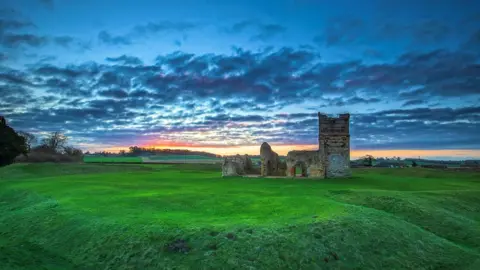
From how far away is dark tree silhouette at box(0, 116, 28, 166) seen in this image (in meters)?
80.0

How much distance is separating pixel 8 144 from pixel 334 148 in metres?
69.8

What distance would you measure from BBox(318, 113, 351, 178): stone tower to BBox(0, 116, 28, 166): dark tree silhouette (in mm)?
67489

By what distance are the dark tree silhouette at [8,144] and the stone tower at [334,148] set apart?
6749cm

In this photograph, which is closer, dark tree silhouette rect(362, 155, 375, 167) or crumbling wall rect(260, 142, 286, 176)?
crumbling wall rect(260, 142, 286, 176)

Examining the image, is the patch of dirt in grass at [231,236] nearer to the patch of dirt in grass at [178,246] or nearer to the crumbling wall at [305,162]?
the patch of dirt in grass at [178,246]

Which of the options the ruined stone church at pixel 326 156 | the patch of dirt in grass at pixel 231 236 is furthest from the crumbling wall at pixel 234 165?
the patch of dirt in grass at pixel 231 236

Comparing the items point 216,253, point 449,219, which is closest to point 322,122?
point 449,219

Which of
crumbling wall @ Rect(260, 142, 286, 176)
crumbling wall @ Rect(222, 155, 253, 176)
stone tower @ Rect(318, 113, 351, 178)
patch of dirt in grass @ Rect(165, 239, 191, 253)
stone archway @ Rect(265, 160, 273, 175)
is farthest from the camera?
stone archway @ Rect(265, 160, 273, 175)

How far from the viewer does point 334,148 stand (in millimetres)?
50500

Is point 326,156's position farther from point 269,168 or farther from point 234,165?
point 234,165

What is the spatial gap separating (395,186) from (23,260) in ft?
115

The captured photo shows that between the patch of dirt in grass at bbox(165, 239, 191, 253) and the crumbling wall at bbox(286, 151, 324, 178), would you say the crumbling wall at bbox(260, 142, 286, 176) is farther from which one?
the patch of dirt in grass at bbox(165, 239, 191, 253)

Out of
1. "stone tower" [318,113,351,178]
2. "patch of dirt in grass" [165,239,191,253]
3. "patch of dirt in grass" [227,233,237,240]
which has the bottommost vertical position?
"patch of dirt in grass" [165,239,191,253]

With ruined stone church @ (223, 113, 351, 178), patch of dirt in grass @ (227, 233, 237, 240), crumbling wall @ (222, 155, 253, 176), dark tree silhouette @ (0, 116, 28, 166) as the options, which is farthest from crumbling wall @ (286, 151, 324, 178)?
dark tree silhouette @ (0, 116, 28, 166)
